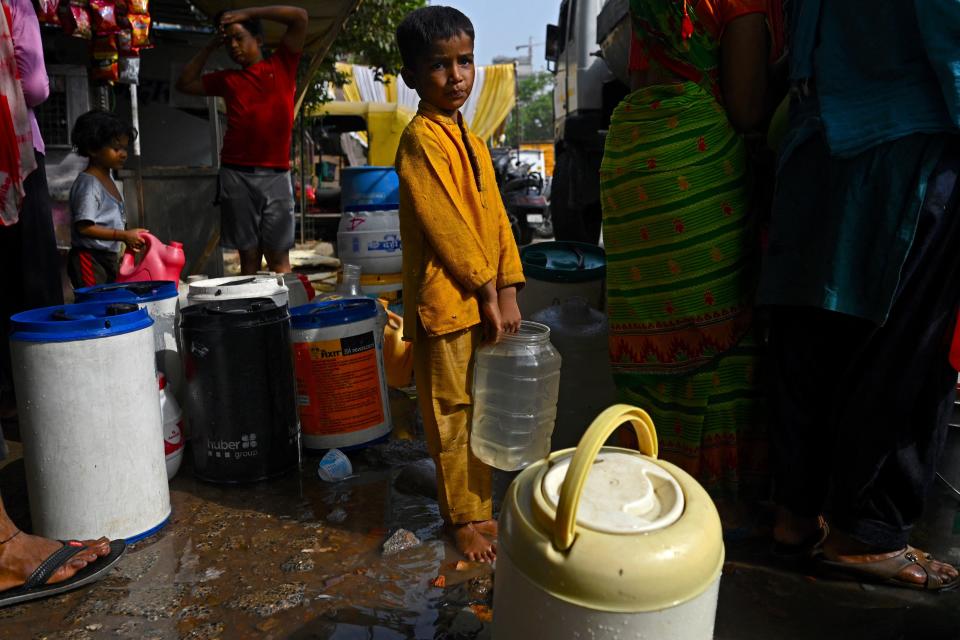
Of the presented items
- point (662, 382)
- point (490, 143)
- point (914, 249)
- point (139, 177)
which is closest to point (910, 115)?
point (914, 249)

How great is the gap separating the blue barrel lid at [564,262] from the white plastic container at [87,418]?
1798 millimetres

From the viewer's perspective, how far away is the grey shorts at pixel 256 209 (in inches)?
189

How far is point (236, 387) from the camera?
110 inches

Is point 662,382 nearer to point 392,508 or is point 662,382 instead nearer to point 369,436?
point 392,508

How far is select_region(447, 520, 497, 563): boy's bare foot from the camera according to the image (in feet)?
7.47

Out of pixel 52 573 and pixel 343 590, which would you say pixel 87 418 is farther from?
pixel 343 590

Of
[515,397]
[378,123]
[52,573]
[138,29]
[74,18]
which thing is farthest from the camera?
[378,123]

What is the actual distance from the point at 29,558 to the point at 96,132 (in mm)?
2709

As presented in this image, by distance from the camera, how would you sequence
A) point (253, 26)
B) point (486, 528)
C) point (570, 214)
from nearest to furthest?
point (486, 528)
point (253, 26)
point (570, 214)

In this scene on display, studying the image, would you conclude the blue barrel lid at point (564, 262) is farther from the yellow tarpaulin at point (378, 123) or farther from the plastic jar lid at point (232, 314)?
A: the yellow tarpaulin at point (378, 123)

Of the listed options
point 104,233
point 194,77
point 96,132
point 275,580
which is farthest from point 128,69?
point 275,580

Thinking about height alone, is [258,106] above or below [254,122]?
above

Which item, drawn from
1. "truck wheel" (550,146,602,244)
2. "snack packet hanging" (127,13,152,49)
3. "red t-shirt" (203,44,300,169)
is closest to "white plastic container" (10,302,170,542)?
"red t-shirt" (203,44,300,169)

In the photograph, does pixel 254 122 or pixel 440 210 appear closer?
pixel 440 210
